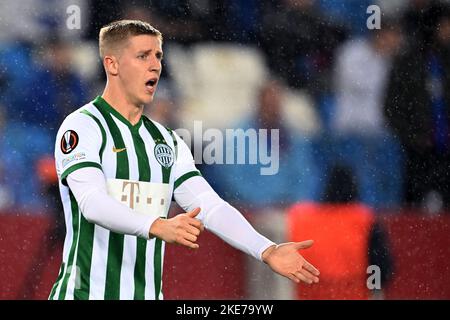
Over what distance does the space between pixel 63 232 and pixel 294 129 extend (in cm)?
144

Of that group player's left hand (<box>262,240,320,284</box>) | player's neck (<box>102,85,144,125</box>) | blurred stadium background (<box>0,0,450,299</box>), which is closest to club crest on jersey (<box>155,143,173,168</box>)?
player's neck (<box>102,85,144,125</box>)

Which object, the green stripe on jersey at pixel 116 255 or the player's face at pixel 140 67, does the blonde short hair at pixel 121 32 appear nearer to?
the player's face at pixel 140 67

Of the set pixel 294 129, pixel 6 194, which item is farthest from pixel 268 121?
pixel 6 194

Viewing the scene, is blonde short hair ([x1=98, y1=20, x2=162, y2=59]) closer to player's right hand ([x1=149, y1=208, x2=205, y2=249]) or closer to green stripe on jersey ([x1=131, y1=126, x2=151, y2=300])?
green stripe on jersey ([x1=131, y1=126, x2=151, y2=300])

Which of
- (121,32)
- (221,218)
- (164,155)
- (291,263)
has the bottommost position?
(291,263)

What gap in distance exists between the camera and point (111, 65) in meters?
2.74

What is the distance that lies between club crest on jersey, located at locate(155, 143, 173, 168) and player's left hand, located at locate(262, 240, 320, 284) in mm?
411

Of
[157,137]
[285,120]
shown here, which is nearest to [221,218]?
[157,137]

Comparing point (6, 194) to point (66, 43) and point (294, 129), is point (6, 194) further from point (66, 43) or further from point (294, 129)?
point (294, 129)

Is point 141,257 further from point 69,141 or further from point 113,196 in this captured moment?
point 69,141

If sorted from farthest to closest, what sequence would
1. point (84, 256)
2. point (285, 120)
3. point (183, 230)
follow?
point (285, 120), point (84, 256), point (183, 230)

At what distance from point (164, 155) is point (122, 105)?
196mm

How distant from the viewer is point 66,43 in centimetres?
524

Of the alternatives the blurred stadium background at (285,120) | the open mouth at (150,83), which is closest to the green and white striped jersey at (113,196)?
the open mouth at (150,83)
